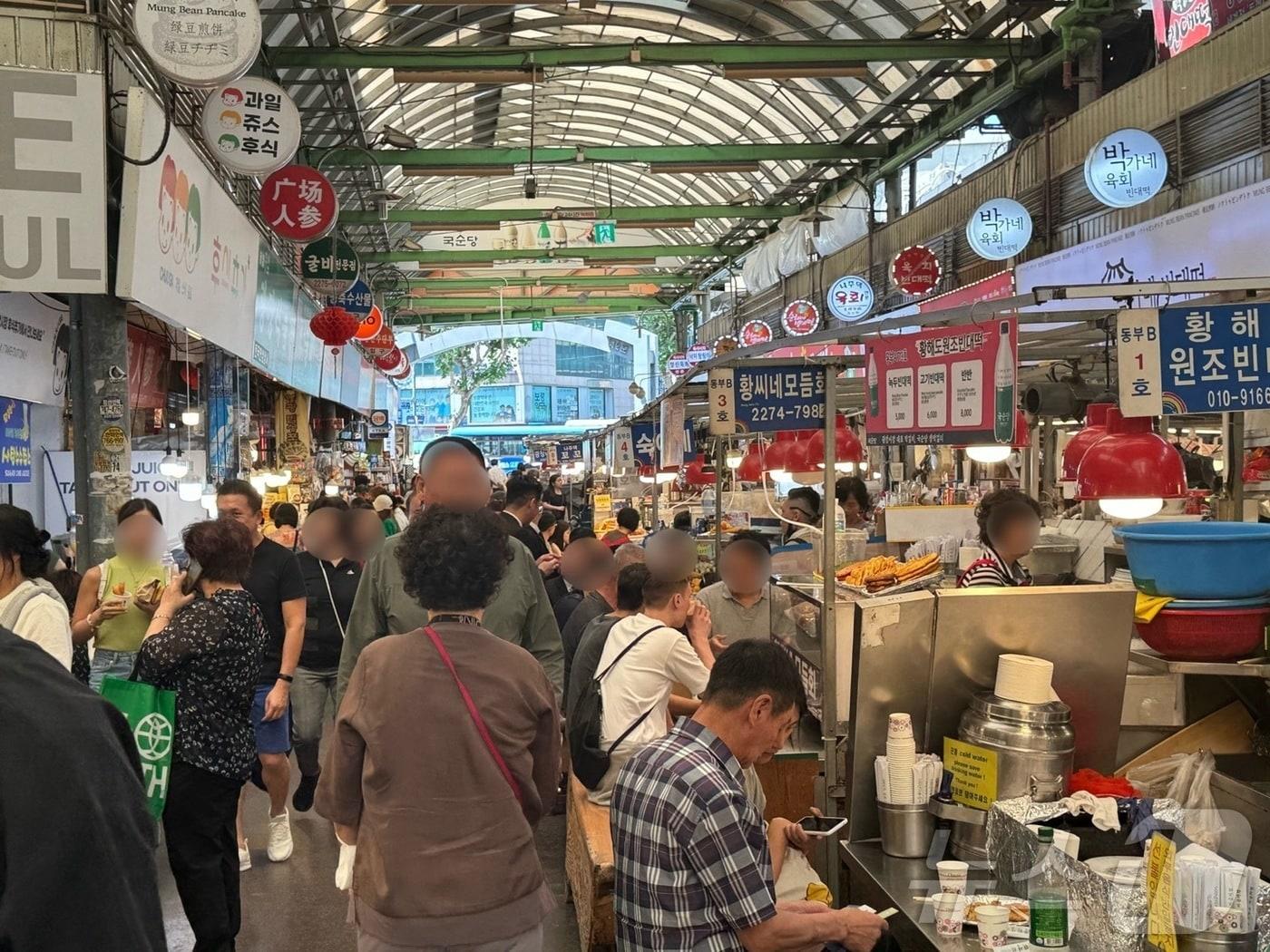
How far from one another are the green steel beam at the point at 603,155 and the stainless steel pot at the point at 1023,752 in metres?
13.0

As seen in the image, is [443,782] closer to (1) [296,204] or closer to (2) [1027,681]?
(2) [1027,681]

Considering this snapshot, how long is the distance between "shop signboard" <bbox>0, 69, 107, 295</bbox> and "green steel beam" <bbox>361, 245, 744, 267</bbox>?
16.7 meters

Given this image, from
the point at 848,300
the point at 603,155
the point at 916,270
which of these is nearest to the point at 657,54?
the point at 603,155

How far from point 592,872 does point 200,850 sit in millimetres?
1446

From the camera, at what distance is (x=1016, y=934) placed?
2920mm

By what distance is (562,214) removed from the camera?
19047 mm

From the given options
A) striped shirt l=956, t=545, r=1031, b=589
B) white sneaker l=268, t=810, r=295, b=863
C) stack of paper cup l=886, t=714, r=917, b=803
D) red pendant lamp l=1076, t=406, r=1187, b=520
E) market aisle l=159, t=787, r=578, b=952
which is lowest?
market aisle l=159, t=787, r=578, b=952

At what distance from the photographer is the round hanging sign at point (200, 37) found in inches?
243

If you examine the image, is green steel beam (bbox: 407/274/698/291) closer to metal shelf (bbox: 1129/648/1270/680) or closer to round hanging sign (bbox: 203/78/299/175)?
round hanging sign (bbox: 203/78/299/175)

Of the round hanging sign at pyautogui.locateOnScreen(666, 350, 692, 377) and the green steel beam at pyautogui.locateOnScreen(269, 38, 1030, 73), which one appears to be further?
the round hanging sign at pyautogui.locateOnScreen(666, 350, 692, 377)

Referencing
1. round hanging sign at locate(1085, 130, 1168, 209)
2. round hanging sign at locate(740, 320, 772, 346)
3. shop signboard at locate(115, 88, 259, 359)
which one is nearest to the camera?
shop signboard at locate(115, 88, 259, 359)

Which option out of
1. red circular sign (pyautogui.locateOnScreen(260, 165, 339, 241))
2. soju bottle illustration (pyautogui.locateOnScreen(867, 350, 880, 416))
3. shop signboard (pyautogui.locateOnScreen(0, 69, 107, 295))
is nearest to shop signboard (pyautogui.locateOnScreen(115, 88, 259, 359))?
shop signboard (pyautogui.locateOnScreen(0, 69, 107, 295))

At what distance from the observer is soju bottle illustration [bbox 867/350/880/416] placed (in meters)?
4.75

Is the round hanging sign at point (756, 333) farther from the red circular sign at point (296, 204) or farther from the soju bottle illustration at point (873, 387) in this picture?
the soju bottle illustration at point (873, 387)
